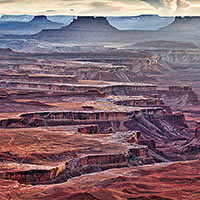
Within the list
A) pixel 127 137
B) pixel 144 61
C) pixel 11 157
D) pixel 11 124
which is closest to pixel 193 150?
pixel 127 137

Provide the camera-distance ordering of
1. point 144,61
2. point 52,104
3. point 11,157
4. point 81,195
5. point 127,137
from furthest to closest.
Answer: point 144,61, point 52,104, point 127,137, point 11,157, point 81,195

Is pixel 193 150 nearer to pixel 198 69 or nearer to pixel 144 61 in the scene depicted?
pixel 144 61

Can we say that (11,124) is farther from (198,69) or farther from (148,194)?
(198,69)

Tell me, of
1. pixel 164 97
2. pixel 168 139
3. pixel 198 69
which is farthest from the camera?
pixel 198 69

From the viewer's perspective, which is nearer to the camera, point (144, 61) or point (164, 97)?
point (164, 97)

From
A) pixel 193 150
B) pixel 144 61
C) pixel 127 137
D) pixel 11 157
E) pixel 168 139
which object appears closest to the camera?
pixel 11 157

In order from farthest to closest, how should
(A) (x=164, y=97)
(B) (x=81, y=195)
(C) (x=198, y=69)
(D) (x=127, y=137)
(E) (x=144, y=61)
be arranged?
(C) (x=198, y=69) → (E) (x=144, y=61) → (A) (x=164, y=97) → (D) (x=127, y=137) → (B) (x=81, y=195)

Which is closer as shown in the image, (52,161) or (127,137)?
(52,161)

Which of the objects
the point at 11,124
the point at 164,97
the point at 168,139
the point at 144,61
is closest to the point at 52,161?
the point at 11,124
